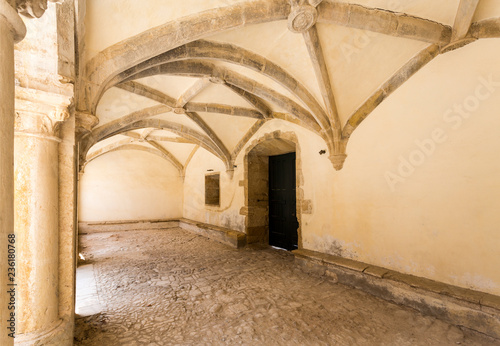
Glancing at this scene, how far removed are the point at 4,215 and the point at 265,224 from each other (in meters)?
6.38

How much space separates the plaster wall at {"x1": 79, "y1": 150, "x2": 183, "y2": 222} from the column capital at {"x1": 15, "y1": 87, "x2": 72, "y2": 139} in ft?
28.6

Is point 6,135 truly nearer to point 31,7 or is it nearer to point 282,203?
point 31,7

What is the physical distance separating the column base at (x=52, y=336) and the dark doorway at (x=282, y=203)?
16.1ft

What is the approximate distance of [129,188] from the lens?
10023 millimetres

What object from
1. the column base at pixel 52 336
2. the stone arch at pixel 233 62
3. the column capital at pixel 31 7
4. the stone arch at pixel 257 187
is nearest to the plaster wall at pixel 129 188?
the stone arch at pixel 257 187

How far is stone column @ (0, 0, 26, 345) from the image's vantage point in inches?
32.3

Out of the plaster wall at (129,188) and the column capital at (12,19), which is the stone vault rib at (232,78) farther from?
the plaster wall at (129,188)

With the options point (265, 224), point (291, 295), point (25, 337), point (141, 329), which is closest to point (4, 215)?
point (25, 337)

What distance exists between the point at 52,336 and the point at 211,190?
23.3ft

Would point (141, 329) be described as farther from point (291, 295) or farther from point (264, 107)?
point (264, 107)

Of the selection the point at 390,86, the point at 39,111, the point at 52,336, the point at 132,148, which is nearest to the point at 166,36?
the point at 39,111

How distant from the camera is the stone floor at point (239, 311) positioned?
241 cm

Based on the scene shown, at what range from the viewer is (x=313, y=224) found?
4809 mm

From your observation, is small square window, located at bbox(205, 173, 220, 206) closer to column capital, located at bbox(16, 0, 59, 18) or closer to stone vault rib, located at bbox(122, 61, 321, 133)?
stone vault rib, located at bbox(122, 61, 321, 133)
